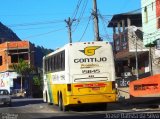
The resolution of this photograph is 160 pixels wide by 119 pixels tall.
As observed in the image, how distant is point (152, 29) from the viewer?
51938 mm

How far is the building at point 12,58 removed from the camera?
86062mm

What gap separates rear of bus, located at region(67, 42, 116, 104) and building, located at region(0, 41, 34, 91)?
191ft

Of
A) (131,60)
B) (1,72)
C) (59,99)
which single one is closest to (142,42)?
(131,60)

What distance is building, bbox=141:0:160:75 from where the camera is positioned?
50.2m

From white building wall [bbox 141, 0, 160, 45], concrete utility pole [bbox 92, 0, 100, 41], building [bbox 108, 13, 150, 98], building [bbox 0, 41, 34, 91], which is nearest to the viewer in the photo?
concrete utility pole [bbox 92, 0, 100, 41]

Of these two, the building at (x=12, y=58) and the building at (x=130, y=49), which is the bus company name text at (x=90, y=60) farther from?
the building at (x=12, y=58)

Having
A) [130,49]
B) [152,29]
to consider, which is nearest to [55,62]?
[152,29]

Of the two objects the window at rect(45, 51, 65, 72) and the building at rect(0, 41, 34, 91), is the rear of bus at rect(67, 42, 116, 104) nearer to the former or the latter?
the window at rect(45, 51, 65, 72)

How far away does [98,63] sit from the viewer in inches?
1088

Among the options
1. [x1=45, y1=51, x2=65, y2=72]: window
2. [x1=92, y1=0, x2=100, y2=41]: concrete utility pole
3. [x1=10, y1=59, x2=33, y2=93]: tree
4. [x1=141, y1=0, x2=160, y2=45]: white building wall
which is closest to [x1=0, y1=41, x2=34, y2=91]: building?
[x1=10, y1=59, x2=33, y2=93]: tree

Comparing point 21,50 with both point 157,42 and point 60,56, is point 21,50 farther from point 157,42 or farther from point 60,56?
point 60,56

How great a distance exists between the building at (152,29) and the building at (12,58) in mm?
35137

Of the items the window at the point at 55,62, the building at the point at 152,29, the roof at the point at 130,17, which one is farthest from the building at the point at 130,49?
the window at the point at 55,62

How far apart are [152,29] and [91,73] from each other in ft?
83.8
